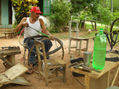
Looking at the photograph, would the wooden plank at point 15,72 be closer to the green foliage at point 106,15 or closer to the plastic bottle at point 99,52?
the plastic bottle at point 99,52

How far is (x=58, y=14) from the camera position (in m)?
11.4

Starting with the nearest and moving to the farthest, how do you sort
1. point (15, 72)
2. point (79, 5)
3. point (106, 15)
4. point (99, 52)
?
point (99, 52) → point (15, 72) → point (106, 15) → point (79, 5)

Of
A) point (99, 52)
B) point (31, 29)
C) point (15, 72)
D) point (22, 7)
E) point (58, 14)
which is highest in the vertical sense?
point (22, 7)

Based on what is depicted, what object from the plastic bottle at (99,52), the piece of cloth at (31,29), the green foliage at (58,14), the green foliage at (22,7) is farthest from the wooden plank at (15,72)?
the green foliage at (58,14)

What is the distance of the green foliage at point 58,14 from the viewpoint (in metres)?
11.5

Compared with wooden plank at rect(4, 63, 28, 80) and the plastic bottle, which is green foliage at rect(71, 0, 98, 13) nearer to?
wooden plank at rect(4, 63, 28, 80)

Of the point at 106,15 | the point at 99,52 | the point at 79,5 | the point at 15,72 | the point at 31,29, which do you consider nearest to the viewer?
the point at 99,52

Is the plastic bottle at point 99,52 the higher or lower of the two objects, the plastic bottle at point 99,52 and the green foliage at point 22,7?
the lower

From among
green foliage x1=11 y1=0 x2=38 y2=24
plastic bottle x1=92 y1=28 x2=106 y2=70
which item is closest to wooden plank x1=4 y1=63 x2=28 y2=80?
plastic bottle x1=92 y1=28 x2=106 y2=70

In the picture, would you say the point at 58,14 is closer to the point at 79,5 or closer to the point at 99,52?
the point at 79,5

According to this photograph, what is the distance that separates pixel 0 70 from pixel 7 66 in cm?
29

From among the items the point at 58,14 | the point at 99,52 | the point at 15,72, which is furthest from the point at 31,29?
the point at 58,14

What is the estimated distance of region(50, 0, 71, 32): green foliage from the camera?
11469 mm

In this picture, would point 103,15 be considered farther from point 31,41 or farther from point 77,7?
point 31,41
